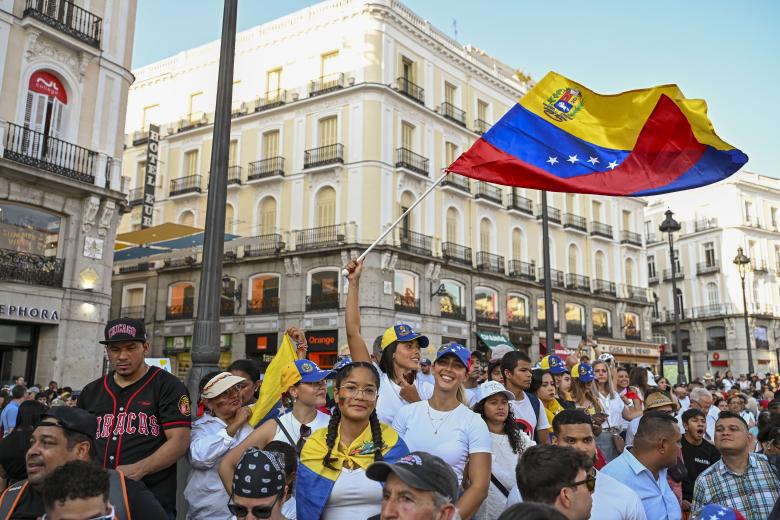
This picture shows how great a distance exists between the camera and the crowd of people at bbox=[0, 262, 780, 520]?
2.90m

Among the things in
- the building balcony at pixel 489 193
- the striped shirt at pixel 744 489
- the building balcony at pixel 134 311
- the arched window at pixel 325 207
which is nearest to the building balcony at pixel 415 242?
the arched window at pixel 325 207

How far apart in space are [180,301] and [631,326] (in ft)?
89.9

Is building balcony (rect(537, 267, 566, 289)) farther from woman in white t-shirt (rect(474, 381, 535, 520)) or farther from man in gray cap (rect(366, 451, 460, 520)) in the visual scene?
man in gray cap (rect(366, 451, 460, 520))

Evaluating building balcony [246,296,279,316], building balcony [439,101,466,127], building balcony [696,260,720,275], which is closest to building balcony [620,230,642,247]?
building balcony [696,260,720,275]

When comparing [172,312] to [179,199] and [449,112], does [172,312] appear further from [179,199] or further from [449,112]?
[449,112]

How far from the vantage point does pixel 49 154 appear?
1717 cm

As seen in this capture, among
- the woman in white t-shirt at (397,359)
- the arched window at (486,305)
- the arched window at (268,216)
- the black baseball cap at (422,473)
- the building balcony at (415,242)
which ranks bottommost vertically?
the black baseball cap at (422,473)

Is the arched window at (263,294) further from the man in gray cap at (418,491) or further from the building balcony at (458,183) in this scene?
the man in gray cap at (418,491)

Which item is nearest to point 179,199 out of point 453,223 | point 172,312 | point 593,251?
point 172,312

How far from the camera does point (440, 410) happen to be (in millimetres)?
4051

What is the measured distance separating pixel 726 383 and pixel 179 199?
26015mm

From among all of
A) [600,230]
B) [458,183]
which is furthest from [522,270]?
[600,230]

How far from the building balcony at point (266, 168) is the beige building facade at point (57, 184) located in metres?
11.4

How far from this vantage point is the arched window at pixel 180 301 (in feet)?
102
